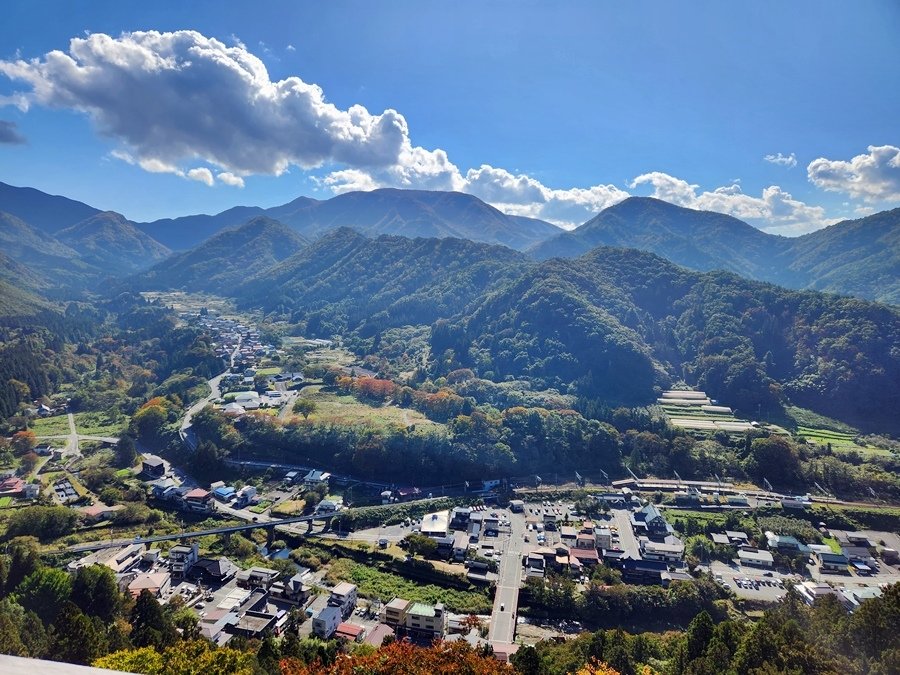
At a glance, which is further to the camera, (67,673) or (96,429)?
(96,429)

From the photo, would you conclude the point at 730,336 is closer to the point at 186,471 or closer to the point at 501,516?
the point at 501,516

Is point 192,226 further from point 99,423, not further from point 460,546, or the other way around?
point 460,546

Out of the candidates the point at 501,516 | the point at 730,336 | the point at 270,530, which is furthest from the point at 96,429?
the point at 730,336

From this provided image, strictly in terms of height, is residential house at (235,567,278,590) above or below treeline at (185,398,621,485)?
below

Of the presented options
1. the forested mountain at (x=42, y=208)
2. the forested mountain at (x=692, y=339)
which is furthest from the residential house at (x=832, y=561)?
the forested mountain at (x=42, y=208)

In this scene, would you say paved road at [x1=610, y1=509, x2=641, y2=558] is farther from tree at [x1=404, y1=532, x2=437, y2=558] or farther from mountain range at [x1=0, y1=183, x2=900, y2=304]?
mountain range at [x1=0, y1=183, x2=900, y2=304]

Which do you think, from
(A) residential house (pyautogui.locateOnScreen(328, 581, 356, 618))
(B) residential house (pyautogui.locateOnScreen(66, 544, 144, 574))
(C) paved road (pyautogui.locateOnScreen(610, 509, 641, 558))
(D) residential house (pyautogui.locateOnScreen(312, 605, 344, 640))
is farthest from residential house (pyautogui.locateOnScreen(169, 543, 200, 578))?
(C) paved road (pyautogui.locateOnScreen(610, 509, 641, 558))

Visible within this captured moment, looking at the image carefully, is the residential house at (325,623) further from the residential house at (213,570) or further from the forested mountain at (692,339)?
the forested mountain at (692,339)
